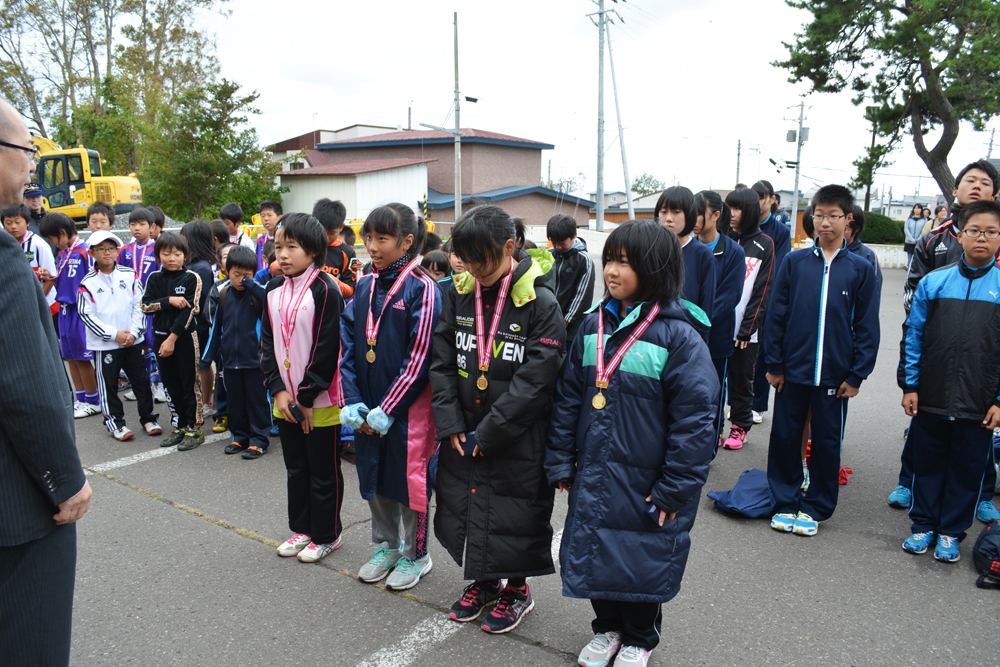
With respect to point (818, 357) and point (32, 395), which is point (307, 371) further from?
point (818, 357)

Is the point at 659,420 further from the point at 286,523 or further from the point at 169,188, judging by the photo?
the point at 169,188

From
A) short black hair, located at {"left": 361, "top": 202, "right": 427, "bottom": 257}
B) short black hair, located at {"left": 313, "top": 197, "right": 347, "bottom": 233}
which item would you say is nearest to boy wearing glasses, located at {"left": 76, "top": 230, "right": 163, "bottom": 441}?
short black hair, located at {"left": 313, "top": 197, "right": 347, "bottom": 233}

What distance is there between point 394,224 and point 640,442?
5.37 feet

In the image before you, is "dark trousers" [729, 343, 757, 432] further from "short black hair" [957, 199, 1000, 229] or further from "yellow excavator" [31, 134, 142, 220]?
A: "yellow excavator" [31, 134, 142, 220]

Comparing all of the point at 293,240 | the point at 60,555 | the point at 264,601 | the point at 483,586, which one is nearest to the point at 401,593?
the point at 483,586

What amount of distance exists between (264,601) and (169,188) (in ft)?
→ 96.8

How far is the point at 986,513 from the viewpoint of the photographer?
162 inches

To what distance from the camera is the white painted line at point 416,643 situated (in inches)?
109

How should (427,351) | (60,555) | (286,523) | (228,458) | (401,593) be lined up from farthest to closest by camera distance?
1. (228,458)
2. (286,523)
3. (401,593)
4. (427,351)
5. (60,555)

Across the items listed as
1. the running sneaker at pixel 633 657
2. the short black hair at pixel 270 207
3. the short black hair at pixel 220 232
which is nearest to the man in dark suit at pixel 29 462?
the running sneaker at pixel 633 657

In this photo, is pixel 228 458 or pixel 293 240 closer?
pixel 293 240

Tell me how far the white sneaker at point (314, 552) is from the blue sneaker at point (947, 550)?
3.54 m

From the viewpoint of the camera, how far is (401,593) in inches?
130

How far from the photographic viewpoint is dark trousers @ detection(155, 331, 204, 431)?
5.61 m
